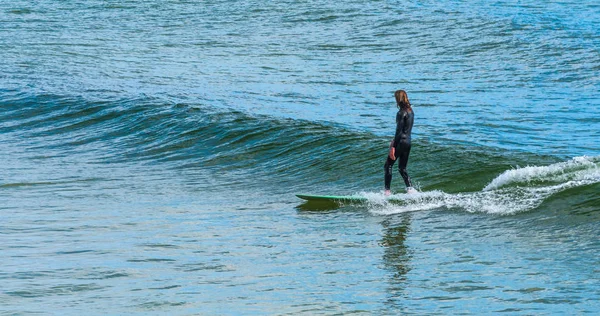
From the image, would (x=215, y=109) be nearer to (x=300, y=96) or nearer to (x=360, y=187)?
(x=300, y=96)

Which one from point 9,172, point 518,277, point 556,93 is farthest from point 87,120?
point 518,277

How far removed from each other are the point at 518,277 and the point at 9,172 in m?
11.9

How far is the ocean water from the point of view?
10.2 metres

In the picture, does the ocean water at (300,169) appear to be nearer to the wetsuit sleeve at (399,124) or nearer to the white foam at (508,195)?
the white foam at (508,195)

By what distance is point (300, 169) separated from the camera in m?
19.6

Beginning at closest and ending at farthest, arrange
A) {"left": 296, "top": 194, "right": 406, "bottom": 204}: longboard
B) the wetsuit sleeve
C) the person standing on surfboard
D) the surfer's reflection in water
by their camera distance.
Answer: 1. the surfer's reflection in water
2. the person standing on surfboard
3. the wetsuit sleeve
4. {"left": 296, "top": 194, "right": 406, "bottom": 204}: longboard

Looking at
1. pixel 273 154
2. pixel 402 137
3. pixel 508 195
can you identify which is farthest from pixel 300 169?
pixel 508 195

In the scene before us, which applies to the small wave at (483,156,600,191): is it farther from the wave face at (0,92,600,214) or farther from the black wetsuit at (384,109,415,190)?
the black wetsuit at (384,109,415,190)

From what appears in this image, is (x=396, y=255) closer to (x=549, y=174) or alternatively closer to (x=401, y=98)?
(x=401, y=98)

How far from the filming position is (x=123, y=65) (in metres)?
37.6

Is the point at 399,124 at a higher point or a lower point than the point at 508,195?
higher

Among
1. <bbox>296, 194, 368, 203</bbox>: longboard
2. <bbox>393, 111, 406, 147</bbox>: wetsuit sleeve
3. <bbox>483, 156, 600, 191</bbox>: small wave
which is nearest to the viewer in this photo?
<bbox>393, 111, 406, 147</bbox>: wetsuit sleeve

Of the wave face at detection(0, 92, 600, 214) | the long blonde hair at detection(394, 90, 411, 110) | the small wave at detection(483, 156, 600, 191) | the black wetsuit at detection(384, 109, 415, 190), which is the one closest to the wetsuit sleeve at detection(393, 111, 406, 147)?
the black wetsuit at detection(384, 109, 415, 190)

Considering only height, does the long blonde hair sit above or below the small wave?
above
